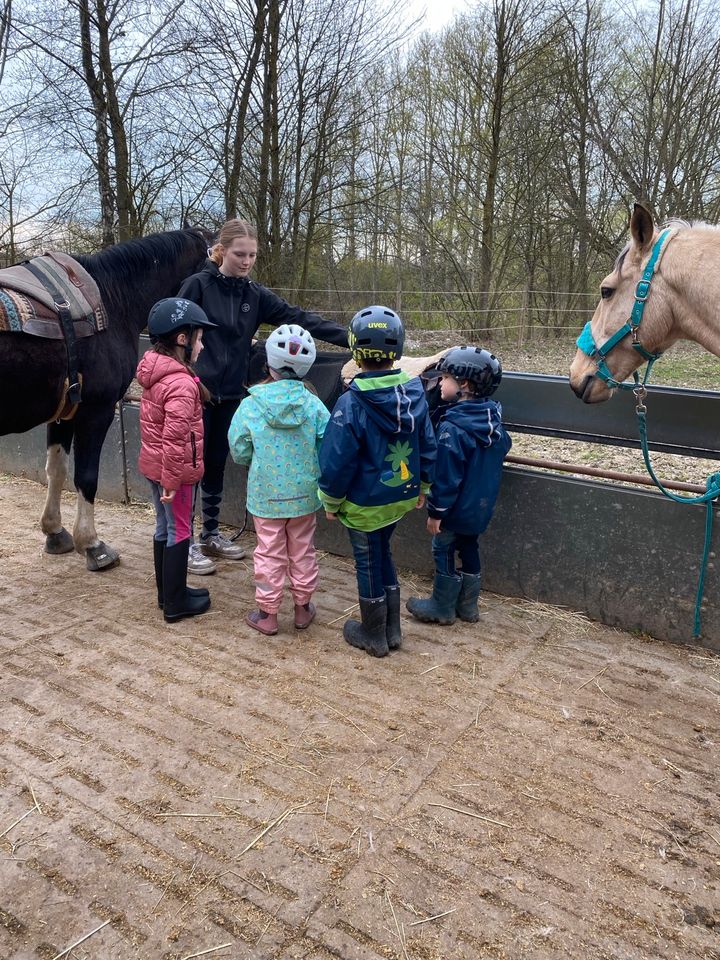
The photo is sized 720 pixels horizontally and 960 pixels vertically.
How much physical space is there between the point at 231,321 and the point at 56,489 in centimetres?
154

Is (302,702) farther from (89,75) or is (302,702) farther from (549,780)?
(89,75)

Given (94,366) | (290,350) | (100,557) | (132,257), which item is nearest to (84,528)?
(100,557)

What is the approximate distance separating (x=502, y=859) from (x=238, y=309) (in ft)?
9.07

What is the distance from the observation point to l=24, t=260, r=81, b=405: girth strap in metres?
3.20

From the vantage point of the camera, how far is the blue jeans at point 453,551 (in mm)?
3062

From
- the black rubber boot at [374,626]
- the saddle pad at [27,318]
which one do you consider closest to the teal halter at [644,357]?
the black rubber boot at [374,626]

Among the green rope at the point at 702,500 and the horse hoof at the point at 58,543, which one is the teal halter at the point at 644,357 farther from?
the horse hoof at the point at 58,543

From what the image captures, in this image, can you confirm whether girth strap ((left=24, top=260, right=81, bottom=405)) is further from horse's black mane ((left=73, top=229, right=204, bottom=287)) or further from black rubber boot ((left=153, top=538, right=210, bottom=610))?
black rubber boot ((left=153, top=538, right=210, bottom=610))

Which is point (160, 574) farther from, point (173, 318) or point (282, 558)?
point (173, 318)

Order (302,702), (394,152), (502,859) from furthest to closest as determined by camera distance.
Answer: (394,152), (302,702), (502,859)

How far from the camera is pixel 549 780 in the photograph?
2107 mm

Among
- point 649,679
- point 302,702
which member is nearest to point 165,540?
point 302,702

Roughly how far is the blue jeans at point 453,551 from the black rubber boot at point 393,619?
30 centimetres

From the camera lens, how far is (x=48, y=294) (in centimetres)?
318
